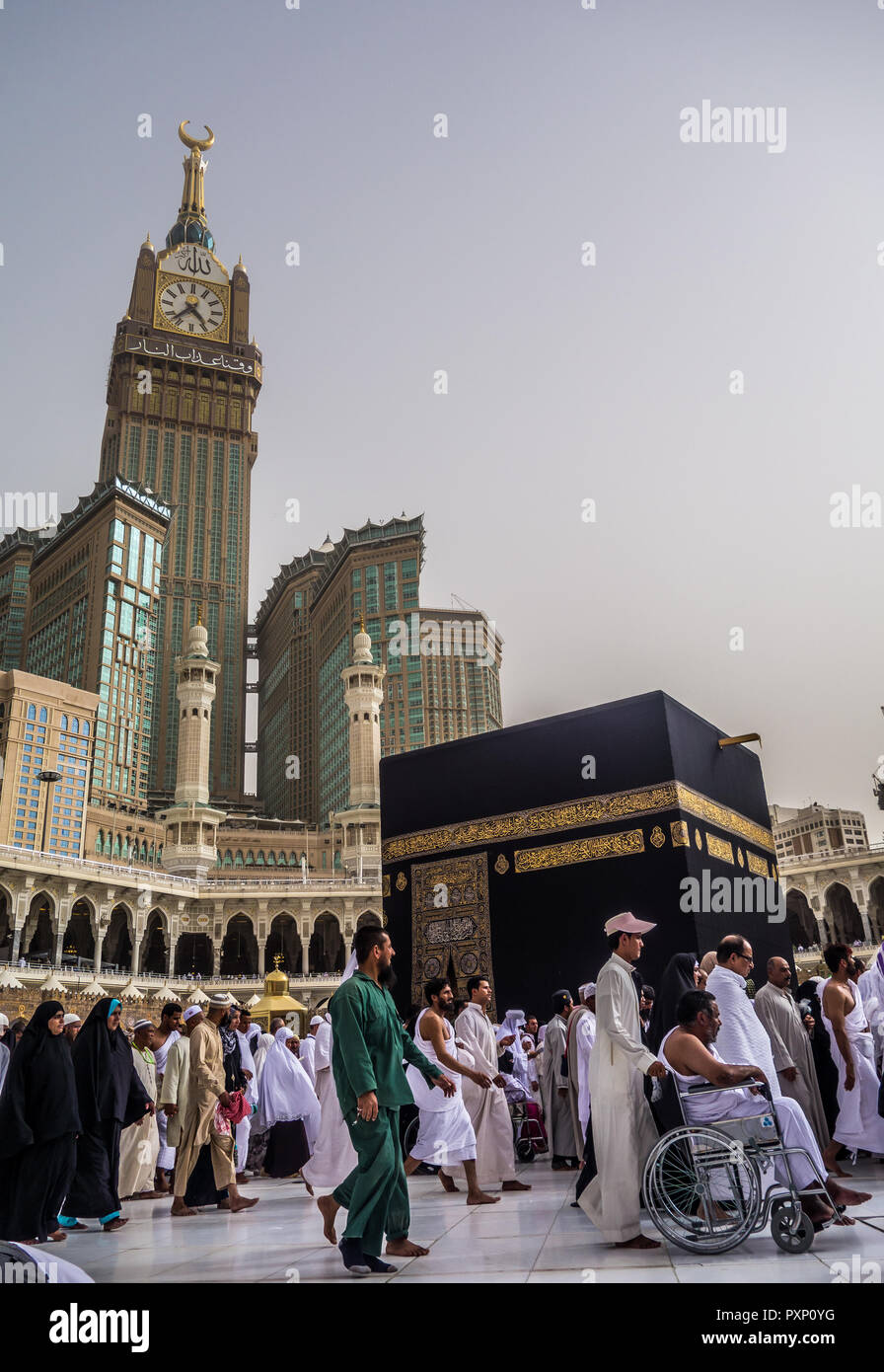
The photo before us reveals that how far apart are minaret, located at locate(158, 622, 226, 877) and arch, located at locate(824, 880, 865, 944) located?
27.5 m

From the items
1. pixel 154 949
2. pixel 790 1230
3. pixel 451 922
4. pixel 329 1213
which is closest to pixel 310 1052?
pixel 329 1213

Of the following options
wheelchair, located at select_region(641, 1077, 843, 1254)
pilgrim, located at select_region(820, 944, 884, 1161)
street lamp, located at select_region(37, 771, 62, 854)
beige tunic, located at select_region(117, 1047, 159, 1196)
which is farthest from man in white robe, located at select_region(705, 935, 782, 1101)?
street lamp, located at select_region(37, 771, 62, 854)

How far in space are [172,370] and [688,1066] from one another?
77.7m

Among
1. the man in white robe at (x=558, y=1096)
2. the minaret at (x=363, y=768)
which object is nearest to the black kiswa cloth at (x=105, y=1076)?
the man in white robe at (x=558, y=1096)

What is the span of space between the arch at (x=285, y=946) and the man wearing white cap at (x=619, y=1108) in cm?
4175

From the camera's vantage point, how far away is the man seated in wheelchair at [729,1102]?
3217 millimetres

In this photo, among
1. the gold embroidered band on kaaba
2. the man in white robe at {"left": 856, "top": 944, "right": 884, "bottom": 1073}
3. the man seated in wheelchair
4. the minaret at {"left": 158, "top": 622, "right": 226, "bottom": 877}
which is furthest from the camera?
the minaret at {"left": 158, "top": 622, "right": 226, "bottom": 877}

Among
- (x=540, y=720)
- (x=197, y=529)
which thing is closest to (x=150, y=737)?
(x=197, y=529)

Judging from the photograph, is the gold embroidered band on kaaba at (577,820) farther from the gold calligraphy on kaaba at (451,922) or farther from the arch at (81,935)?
the arch at (81,935)

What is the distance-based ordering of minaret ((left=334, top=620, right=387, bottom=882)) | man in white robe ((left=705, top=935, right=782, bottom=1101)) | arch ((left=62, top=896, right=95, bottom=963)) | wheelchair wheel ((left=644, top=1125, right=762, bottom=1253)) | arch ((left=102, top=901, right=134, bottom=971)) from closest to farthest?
wheelchair wheel ((left=644, top=1125, right=762, bottom=1253)), man in white robe ((left=705, top=935, right=782, bottom=1101)), arch ((left=62, top=896, right=95, bottom=963)), arch ((left=102, top=901, right=134, bottom=971)), minaret ((left=334, top=620, right=387, bottom=882))

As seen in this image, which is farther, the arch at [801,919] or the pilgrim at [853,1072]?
the arch at [801,919]

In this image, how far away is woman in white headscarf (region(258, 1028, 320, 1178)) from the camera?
6.51 m

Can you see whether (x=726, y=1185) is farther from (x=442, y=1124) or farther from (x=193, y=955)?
(x=193, y=955)

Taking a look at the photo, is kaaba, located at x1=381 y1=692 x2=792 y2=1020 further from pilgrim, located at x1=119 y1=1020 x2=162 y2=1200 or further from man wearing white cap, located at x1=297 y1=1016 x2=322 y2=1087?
pilgrim, located at x1=119 y1=1020 x2=162 y2=1200
